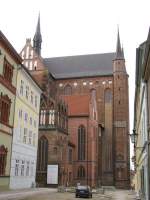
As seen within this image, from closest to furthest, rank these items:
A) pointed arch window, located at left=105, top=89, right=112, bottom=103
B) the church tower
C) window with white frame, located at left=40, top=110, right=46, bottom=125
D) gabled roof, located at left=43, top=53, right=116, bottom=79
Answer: window with white frame, located at left=40, top=110, right=46, bottom=125, the church tower, pointed arch window, located at left=105, top=89, right=112, bottom=103, gabled roof, located at left=43, top=53, right=116, bottom=79

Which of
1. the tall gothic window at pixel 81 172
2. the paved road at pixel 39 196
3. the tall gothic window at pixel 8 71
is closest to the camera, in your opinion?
the paved road at pixel 39 196

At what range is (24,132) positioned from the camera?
35.8 metres

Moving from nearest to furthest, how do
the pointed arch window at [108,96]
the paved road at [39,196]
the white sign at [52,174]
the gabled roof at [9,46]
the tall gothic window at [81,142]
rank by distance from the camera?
the paved road at [39,196] → the gabled roof at [9,46] → the white sign at [52,174] → the tall gothic window at [81,142] → the pointed arch window at [108,96]

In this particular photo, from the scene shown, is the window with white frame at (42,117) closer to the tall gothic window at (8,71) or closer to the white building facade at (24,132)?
the white building facade at (24,132)

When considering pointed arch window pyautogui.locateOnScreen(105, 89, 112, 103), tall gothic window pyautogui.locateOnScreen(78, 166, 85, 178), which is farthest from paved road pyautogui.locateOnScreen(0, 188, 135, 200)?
pointed arch window pyautogui.locateOnScreen(105, 89, 112, 103)

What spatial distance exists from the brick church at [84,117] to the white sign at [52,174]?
792mm

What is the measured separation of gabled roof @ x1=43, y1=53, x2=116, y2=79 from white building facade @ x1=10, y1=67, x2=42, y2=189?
1603 inches

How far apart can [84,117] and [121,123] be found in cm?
1162

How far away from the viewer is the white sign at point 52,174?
159 ft

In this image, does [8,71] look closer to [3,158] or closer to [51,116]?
[3,158]

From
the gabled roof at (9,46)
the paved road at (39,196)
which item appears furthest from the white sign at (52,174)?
the gabled roof at (9,46)

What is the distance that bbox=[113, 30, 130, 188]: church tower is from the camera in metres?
68.8

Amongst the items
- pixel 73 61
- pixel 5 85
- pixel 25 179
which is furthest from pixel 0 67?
pixel 73 61

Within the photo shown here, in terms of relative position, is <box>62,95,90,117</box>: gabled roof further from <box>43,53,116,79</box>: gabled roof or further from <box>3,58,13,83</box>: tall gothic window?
<box>3,58,13,83</box>: tall gothic window
